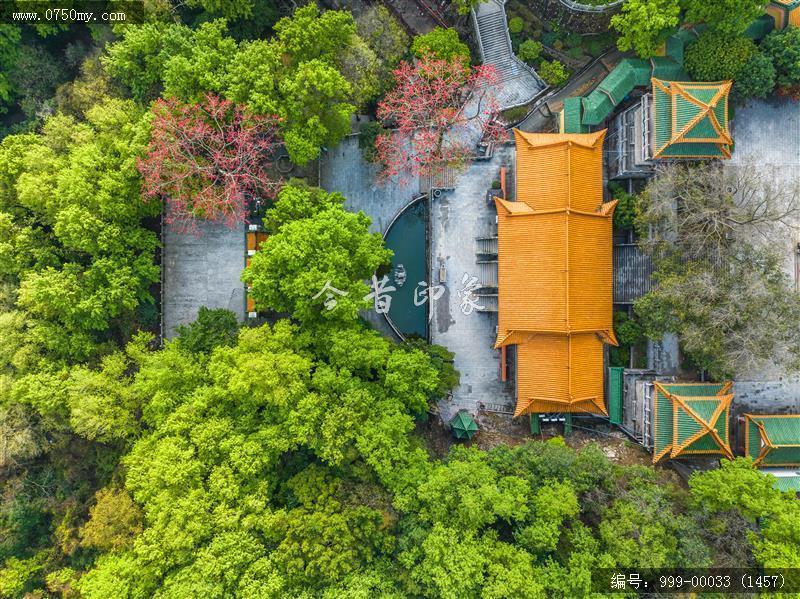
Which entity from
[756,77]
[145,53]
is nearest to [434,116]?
[145,53]

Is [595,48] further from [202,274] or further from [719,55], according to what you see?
[202,274]

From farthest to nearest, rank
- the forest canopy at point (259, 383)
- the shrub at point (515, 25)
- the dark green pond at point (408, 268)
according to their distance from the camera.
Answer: the dark green pond at point (408, 268), the shrub at point (515, 25), the forest canopy at point (259, 383)

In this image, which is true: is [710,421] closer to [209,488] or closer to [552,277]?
[552,277]

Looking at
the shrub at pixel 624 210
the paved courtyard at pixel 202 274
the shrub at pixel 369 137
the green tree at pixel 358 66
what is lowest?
the paved courtyard at pixel 202 274

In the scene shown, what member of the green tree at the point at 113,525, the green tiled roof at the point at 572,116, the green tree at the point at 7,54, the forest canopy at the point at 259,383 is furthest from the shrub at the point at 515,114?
the green tree at the point at 113,525

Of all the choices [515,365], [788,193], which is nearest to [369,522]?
[515,365]

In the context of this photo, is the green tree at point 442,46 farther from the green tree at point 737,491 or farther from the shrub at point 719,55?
the green tree at point 737,491
